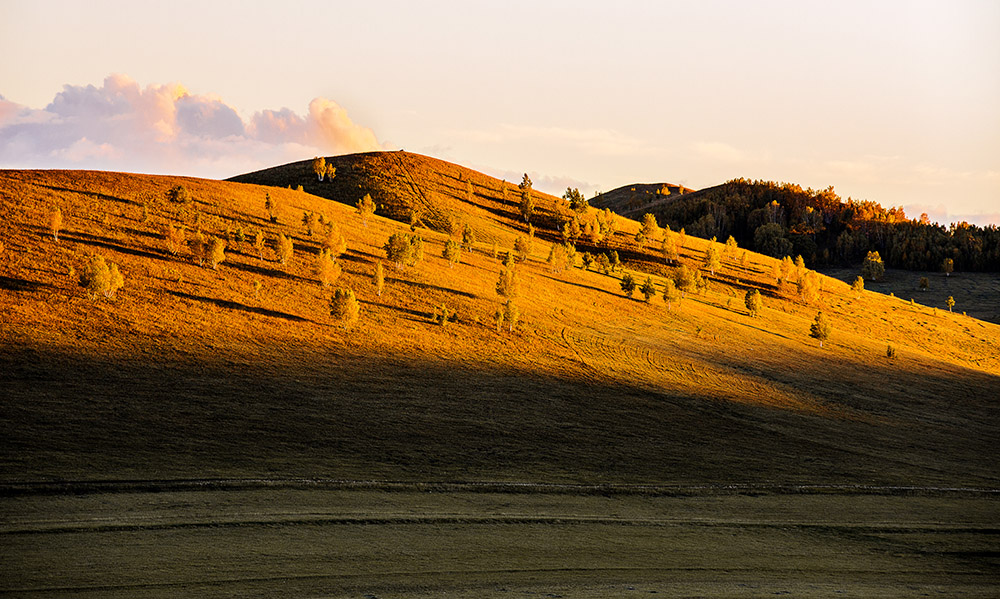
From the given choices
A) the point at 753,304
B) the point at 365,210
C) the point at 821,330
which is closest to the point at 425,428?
the point at 821,330

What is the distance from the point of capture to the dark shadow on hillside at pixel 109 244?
77.5 metres

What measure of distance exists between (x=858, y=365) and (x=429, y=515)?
7055cm

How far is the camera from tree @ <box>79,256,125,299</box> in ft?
209

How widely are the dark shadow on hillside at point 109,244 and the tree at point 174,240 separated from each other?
6.16ft

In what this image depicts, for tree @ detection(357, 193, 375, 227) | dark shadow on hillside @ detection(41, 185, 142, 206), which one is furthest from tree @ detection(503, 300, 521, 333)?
dark shadow on hillside @ detection(41, 185, 142, 206)

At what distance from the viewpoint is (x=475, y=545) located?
30.3 metres

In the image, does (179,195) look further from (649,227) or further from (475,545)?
(649,227)

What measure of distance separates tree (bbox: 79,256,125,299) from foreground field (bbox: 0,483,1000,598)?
122ft

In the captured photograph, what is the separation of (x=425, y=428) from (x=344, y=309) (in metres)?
23.7

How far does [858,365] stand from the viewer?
8569 centimetres

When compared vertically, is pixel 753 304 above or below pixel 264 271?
above

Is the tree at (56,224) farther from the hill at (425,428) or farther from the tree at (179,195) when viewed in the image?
the tree at (179,195)

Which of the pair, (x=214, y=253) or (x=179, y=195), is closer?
(x=214, y=253)

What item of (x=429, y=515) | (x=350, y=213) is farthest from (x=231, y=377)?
(x=350, y=213)
